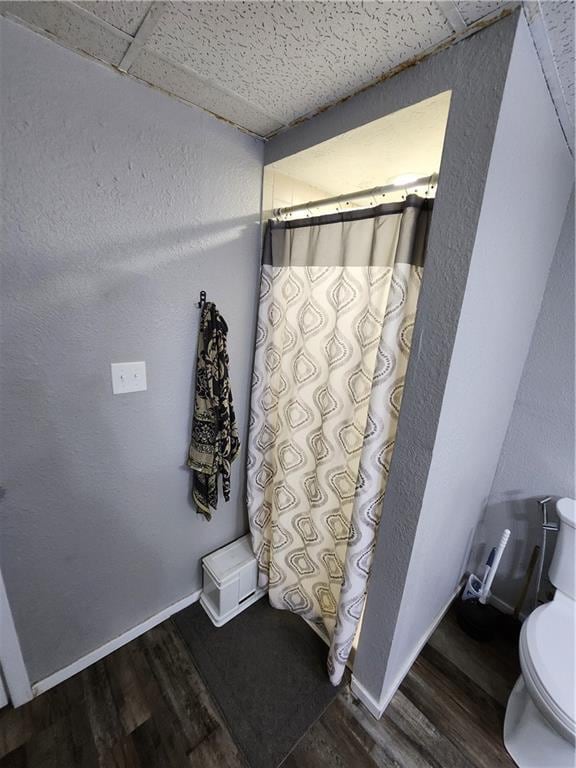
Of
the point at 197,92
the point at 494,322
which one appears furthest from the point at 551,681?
the point at 197,92

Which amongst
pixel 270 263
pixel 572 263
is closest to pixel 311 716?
pixel 270 263

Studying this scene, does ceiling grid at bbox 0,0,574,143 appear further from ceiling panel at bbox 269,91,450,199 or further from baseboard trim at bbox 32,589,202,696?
baseboard trim at bbox 32,589,202,696

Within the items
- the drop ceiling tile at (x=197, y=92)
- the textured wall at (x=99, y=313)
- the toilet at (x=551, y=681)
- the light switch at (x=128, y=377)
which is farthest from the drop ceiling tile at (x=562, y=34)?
the toilet at (x=551, y=681)

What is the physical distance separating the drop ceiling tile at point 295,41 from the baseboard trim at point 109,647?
2.16m

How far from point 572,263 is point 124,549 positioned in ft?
7.49

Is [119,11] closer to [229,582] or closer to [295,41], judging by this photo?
[295,41]

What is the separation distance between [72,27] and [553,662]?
2.37m

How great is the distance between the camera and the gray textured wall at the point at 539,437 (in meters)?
1.35

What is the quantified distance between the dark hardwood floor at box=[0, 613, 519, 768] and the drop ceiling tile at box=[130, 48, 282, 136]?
2197mm

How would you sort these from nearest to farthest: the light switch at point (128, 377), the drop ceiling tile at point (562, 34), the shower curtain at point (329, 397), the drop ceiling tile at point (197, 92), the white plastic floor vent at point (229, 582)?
the drop ceiling tile at point (562, 34) → the drop ceiling tile at point (197, 92) → the shower curtain at point (329, 397) → the light switch at point (128, 377) → the white plastic floor vent at point (229, 582)

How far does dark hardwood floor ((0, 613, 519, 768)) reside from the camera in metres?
1.05

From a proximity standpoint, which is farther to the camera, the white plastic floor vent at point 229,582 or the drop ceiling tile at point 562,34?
the white plastic floor vent at point 229,582

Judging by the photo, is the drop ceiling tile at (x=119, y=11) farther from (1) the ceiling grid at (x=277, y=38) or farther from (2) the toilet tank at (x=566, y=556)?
(2) the toilet tank at (x=566, y=556)

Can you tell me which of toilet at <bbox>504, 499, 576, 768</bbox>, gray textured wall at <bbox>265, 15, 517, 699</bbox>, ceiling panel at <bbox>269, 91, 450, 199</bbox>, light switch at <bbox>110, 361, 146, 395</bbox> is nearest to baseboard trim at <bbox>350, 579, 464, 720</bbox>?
gray textured wall at <bbox>265, 15, 517, 699</bbox>
